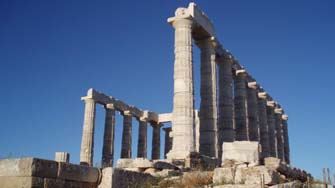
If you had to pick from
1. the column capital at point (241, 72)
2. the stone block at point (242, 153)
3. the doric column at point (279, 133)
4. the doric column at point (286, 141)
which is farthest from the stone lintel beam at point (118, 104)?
the stone block at point (242, 153)

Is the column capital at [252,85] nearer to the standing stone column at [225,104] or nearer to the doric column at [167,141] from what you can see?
the standing stone column at [225,104]

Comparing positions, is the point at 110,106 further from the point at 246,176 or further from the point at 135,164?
the point at 246,176

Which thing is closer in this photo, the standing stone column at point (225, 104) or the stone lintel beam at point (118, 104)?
the standing stone column at point (225, 104)

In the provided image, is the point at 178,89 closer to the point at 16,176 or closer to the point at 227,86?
the point at 227,86

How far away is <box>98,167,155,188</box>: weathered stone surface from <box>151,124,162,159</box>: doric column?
112 ft

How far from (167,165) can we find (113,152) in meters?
22.4

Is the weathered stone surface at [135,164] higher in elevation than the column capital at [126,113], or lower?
lower

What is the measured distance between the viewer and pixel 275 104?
44.3 m

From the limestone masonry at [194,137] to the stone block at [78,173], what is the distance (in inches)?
1.0

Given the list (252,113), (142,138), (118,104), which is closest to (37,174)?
(252,113)

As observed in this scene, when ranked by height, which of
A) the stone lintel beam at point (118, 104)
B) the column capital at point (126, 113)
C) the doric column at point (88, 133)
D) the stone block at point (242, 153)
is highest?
the stone lintel beam at point (118, 104)

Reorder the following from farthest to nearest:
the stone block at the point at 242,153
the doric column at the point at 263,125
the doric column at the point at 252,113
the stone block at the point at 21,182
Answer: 1. the doric column at the point at 263,125
2. the doric column at the point at 252,113
3. the stone block at the point at 242,153
4. the stone block at the point at 21,182

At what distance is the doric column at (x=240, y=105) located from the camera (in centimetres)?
3397

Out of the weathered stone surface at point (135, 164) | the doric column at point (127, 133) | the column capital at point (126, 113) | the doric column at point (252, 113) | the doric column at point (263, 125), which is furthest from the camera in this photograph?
the column capital at point (126, 113)
